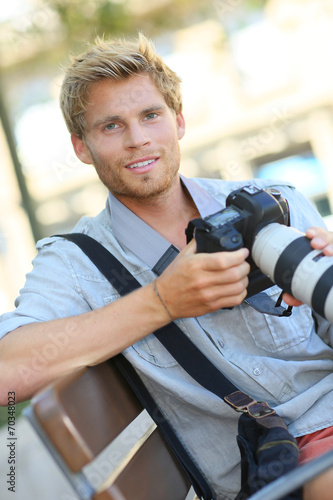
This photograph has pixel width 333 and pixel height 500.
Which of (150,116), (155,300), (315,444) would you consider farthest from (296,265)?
(150,116)

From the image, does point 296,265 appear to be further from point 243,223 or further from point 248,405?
point 248,405

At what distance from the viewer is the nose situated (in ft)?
6.00

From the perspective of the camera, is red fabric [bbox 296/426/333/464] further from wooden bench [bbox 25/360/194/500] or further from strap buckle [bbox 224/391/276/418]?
wooden bench [bbox 25/360/194/500]

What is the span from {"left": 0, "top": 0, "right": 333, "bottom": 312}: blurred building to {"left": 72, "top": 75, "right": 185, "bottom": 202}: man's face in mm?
3915

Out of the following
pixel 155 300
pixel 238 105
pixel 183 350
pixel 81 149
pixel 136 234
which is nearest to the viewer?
pixel 155 300

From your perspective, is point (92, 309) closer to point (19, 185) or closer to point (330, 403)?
point (330, 403)

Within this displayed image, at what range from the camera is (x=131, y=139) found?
1.84m

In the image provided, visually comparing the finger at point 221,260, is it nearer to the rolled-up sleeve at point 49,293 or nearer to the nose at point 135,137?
the rolled-up sleeve at point 49,293

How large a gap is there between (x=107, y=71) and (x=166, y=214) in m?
0.49

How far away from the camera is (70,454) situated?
1205 millimetres

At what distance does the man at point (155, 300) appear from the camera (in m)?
1.46

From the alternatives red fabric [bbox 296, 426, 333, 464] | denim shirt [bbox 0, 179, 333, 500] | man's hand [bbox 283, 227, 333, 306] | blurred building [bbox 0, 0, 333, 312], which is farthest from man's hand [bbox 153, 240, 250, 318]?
blurred building [bbox 0, 0, 333, 312]

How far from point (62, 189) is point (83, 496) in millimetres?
6363

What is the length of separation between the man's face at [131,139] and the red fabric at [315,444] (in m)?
0.84
